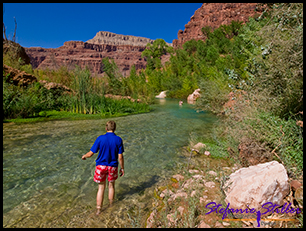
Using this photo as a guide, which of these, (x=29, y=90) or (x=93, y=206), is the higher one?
(x=29, y=90)

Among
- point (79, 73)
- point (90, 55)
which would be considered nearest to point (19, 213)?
point (79, 73)

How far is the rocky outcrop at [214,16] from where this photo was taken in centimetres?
8603

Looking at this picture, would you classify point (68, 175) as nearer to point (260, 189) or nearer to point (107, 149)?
point (107, 149)

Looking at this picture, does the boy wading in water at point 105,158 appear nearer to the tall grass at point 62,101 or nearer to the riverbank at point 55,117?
the riverbank at point 55,117

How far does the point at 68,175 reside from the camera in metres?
4.38

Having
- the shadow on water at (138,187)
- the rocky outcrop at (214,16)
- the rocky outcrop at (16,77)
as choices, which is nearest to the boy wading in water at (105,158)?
the shadow on water at (138,187)

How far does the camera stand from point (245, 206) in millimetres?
2518

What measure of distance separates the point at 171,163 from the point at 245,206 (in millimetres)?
2703

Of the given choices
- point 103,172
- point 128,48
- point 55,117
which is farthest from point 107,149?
point 128,48

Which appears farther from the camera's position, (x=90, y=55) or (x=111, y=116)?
(x=90, y=55)

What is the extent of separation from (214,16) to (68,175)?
4338 inches

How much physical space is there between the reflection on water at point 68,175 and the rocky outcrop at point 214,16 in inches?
2989

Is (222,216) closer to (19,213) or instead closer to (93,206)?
(93,206)

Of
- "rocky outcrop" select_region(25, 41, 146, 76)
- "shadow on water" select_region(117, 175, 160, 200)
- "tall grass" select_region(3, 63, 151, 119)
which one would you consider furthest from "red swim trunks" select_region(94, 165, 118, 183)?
"rocky outcrop" select_region(25, 41, 146, 76)
